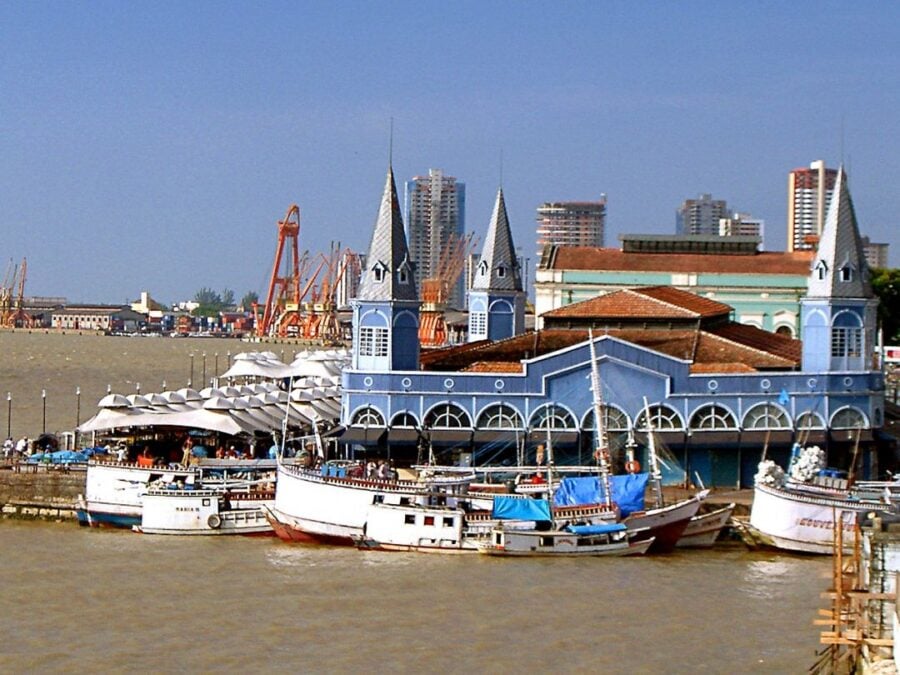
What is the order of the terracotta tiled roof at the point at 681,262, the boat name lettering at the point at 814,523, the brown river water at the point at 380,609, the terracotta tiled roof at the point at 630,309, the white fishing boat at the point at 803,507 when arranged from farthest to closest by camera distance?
the terracotta tiled roof at the point at 681,262 < the terracotta tiled roof at the point at 630,309 < the boat name lettering at the point at 814,523 < the white fishing boat at the point at 803,507 < the brown river water at the point at 380,609

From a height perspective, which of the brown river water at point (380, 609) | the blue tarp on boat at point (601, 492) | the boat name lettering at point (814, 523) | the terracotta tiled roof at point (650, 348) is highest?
the terracotta tiled roof at point (650, 348)

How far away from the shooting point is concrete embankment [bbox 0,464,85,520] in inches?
1861

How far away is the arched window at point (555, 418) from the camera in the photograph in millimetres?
49031

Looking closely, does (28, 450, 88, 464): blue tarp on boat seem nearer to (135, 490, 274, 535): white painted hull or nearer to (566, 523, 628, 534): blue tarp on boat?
(135, 490, 274, 535): white painted hull

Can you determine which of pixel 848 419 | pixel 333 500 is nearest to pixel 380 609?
pixel 333 500

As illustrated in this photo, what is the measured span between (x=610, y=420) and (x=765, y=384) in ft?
13.8

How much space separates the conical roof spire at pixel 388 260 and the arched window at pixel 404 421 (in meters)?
3.26

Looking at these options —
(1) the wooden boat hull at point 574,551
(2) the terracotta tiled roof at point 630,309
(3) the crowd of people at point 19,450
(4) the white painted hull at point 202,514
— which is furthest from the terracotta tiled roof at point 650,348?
(3) the crowd of people at point 19,450

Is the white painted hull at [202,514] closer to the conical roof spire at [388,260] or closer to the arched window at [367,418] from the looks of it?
the arched window at [367,418]

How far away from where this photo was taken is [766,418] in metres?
48.8

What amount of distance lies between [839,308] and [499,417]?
376 inches

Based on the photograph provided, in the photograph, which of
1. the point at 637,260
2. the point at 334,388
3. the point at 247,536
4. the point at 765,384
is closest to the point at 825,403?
the point at 765,384

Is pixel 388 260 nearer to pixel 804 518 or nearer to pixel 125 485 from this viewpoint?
pixel 125 485

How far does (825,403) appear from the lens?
4900cm
